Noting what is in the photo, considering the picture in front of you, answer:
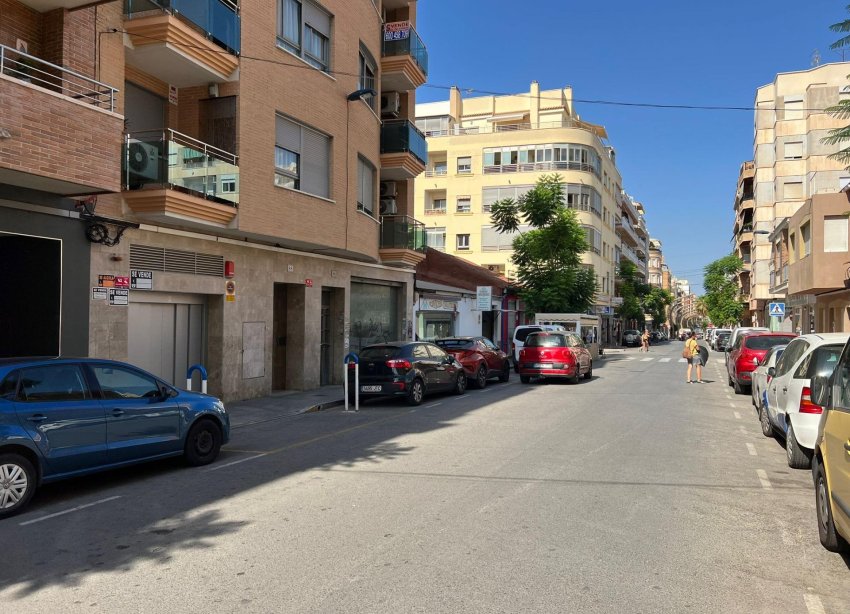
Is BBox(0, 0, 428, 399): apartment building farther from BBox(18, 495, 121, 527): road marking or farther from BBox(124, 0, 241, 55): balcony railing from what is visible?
BBox(18, 495, 121, 527): road marking

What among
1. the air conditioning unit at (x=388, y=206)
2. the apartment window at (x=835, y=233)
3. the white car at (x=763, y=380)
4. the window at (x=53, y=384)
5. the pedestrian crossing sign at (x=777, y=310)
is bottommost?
the white car at (x=763, y=380)

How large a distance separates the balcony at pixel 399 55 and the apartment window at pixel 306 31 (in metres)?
4.54

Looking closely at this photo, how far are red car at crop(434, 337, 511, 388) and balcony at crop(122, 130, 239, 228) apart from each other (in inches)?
323

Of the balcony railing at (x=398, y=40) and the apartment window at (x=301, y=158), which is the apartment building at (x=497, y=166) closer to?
the balcony railing at (x=398, y=40)

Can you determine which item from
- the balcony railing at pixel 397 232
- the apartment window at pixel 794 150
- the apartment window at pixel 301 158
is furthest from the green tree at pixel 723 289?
the apartment window at pixel 301 158

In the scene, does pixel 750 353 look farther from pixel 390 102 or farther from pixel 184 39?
pixel 184 39

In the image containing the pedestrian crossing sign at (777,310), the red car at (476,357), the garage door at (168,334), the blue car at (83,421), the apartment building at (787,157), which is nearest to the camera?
the blue car at (83,421)

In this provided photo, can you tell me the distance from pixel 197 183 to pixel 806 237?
27.6 metres

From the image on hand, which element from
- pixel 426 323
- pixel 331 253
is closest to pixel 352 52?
pixel 331 253

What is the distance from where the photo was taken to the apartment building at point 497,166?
50.8 meters

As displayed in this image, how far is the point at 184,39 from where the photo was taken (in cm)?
1212

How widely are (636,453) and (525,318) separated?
36.4 m

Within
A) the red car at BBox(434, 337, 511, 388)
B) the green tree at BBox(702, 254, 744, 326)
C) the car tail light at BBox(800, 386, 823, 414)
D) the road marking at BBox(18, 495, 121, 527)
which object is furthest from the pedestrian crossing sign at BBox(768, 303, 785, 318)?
the green tree at BBox(702, 254, 744, 326)

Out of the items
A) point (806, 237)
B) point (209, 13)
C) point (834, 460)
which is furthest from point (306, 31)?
point (806, 237)
